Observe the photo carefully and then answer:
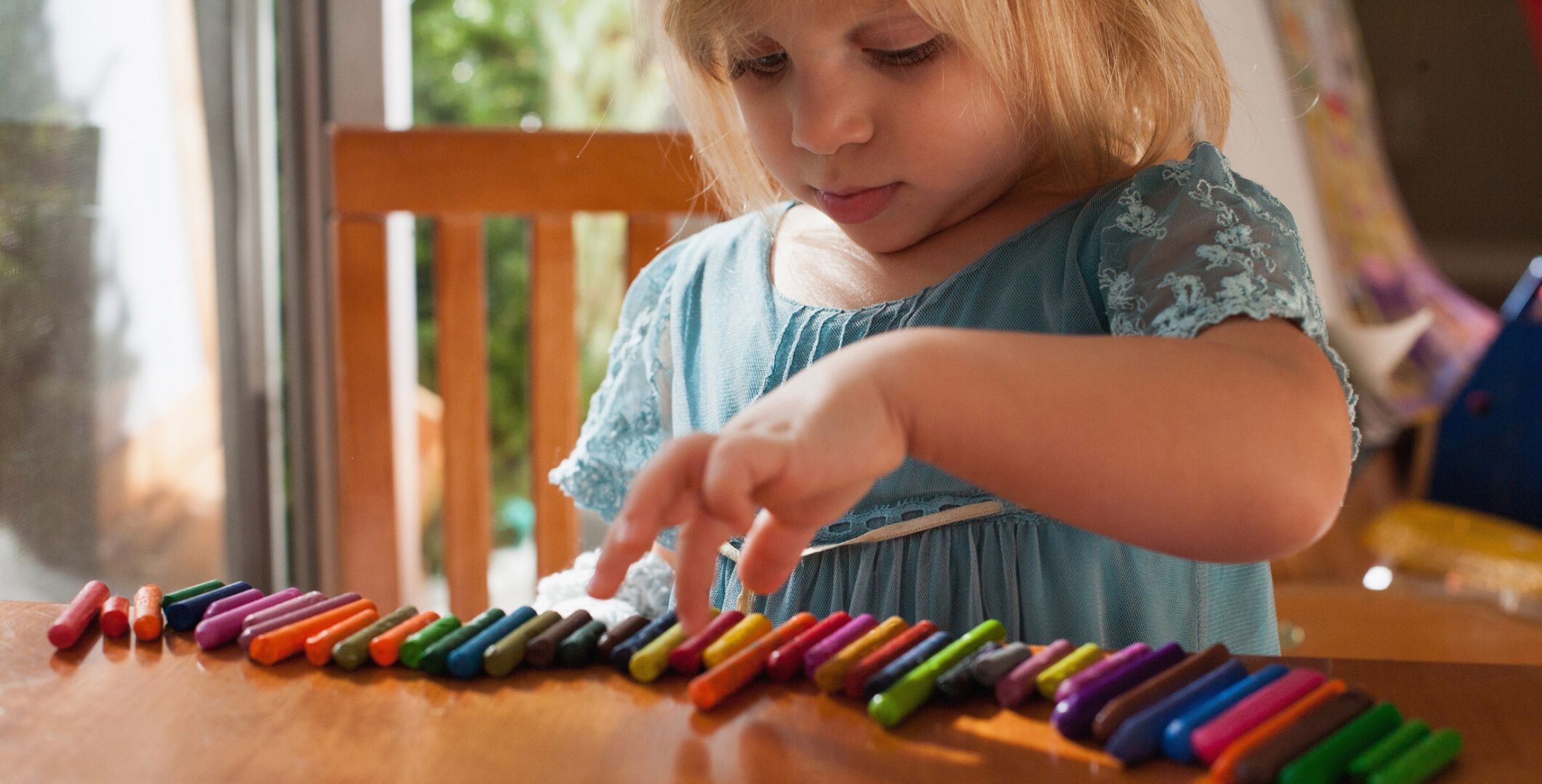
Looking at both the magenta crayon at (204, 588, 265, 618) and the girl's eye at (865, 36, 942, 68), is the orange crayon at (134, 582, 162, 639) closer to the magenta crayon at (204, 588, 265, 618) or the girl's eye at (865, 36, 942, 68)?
the magenta crayon at (204, 588, 265, 618)

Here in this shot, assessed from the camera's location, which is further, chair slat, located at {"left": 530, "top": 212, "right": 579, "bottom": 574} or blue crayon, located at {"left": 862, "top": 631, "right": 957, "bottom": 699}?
chair slat, located at {"left": 530, "top": 212, "right": 579, "bottom": 574}

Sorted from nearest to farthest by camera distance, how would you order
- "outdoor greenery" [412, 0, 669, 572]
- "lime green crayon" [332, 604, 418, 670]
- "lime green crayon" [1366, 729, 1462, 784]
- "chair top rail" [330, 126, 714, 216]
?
"lime green crayon" [1366, 729, 1462, 784] < "lime green crayon" [332, 604, 418, 670] < "chair top rail" [330, 126, 714, 216] < "outdoor greenery" [412, 0, 669, 572]

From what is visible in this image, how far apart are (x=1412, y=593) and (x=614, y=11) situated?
166 centimetres

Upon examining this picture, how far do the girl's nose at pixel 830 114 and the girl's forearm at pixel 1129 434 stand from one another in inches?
7.4

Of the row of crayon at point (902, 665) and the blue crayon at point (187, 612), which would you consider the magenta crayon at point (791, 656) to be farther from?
the blue crayon at point (187, 612)

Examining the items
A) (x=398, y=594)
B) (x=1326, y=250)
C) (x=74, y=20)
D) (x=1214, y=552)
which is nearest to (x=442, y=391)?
(x=398, y=594)

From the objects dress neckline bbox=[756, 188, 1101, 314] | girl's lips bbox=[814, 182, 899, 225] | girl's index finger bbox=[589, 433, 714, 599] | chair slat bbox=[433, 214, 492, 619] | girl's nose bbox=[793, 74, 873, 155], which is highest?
girl's nose bbox=[793, 74, 873, 155]

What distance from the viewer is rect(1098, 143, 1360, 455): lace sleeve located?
0.50 m

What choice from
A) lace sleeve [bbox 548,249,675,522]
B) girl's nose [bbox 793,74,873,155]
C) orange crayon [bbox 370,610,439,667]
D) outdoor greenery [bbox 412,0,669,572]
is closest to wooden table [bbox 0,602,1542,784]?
orange crayon [bbox 370,610,439,667]

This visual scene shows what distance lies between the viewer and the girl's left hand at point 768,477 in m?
0.35

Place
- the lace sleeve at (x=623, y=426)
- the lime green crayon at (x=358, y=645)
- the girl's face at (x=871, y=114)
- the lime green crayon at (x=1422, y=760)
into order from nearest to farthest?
the lime green crayon at (x=1422, y=760) < the lime green crayon at (x=358, y=645) < the girl's face at (x=871, y=114) < the lace sleeve at (x=623, y=426)

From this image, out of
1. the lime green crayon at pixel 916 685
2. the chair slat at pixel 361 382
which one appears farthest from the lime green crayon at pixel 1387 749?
the chair slat at pixel 361 382

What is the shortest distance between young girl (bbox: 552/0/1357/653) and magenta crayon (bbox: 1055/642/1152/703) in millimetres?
37

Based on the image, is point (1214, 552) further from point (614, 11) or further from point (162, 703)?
point (614, 11)
